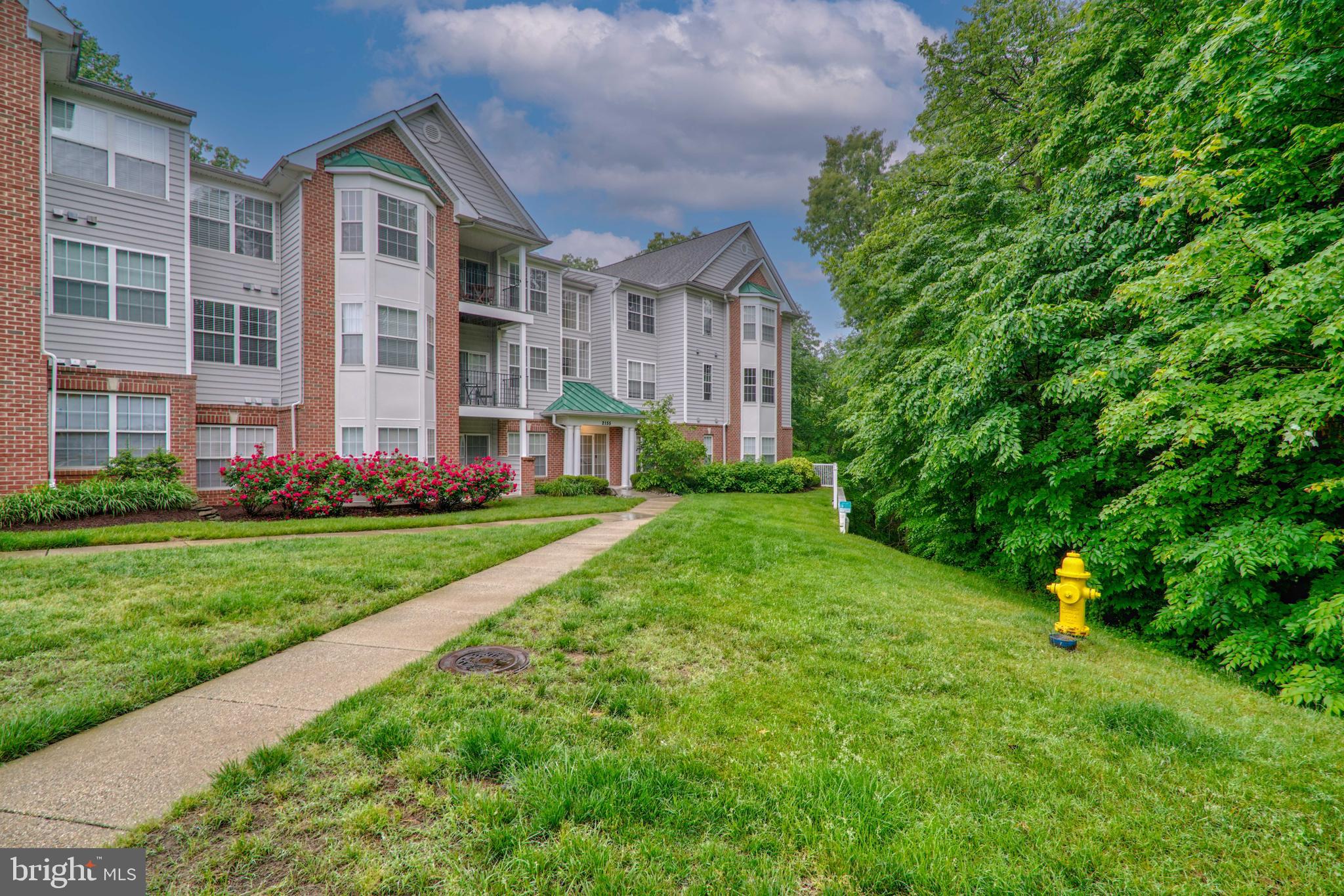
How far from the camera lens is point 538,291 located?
62.7 feet

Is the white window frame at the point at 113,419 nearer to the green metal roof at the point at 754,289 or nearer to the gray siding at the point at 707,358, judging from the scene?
the gray siding at the point at 707,358

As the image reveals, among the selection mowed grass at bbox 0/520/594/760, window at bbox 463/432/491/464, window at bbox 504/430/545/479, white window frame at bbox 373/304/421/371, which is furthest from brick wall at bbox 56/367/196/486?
window at bbox 504/430/545/479

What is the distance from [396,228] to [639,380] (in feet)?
34.9

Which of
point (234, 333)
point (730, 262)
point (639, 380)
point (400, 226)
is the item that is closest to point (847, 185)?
point (730, 262)

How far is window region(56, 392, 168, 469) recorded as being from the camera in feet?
34.5

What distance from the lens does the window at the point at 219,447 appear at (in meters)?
12.5

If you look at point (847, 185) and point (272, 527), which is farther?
point (847, 185)

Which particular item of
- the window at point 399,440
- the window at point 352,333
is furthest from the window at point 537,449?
the window at point 352,333

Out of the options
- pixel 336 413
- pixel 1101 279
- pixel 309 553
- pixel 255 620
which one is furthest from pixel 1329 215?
pixel 336 413

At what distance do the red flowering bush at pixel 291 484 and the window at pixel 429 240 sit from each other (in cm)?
613

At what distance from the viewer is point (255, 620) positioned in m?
4.28

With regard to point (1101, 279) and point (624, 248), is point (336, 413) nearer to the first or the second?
point (1101, 279)

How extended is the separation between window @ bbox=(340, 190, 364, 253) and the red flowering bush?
543cm

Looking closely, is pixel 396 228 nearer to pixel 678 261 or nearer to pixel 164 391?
pixel 164 391
